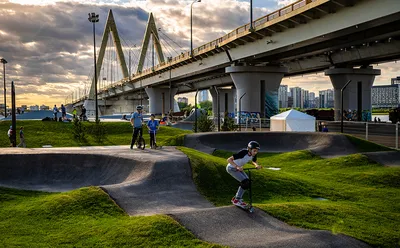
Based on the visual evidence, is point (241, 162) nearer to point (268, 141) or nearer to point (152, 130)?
point (152, 130)

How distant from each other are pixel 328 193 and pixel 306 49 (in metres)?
29.5

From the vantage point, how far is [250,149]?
9.73 meters

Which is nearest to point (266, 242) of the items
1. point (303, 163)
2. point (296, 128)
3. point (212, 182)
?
point (212, 182)

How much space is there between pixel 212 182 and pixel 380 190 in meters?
6.67

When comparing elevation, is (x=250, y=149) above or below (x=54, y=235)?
above

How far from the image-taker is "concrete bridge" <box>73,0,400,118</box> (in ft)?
90.8

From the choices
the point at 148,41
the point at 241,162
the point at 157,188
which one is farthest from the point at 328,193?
the point at 148,41

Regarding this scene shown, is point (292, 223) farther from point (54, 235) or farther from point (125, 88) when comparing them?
point (125, 88)

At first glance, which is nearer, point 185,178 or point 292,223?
point 292,223

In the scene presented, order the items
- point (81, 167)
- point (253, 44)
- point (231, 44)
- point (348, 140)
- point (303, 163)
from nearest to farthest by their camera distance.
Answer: point (81, 167)
point (303, 163)
point (348, 140)
point (253, 44)
point (231, 44)

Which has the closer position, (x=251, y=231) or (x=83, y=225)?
(x=251, y=231)

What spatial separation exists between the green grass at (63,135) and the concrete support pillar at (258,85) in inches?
535

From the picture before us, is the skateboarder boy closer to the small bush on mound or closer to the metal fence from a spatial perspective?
the small bush on mound

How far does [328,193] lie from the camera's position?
14.3 metres
